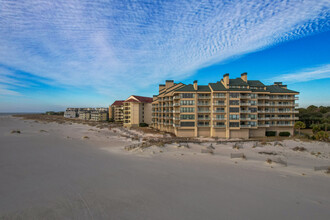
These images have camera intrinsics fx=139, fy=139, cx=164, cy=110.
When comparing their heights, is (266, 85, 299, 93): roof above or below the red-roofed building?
above

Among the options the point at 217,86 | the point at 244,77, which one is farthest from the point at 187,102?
the point at 244,77

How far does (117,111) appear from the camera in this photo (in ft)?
290

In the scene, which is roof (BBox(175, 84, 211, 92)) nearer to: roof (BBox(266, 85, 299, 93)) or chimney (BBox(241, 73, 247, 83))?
chimney (BBox(241, 73, 247, 83))

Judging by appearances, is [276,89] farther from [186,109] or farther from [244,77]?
[186,109]

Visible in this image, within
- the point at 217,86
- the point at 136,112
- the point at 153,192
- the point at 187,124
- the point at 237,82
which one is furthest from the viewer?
the point at 136,112

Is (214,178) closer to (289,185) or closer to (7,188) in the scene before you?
(289,185)

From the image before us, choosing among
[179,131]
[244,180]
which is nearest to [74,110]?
[179,131]

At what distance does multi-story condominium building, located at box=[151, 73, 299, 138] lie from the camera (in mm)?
40219

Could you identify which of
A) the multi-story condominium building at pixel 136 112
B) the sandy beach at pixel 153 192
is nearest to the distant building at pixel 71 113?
the multi-story condominium building at pixel 136 112

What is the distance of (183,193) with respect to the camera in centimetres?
752

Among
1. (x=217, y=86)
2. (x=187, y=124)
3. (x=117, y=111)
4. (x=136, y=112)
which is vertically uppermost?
(x=217, y=86)

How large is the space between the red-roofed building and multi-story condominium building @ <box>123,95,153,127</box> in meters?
23.1

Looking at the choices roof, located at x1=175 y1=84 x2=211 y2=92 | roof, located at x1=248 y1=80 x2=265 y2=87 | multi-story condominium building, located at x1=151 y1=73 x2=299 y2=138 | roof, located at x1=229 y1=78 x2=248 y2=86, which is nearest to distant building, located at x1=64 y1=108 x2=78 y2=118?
multi-story condominium building, located at x1=151 y1=73 x2=299 y2=138

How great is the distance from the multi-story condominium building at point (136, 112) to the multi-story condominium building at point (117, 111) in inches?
860
